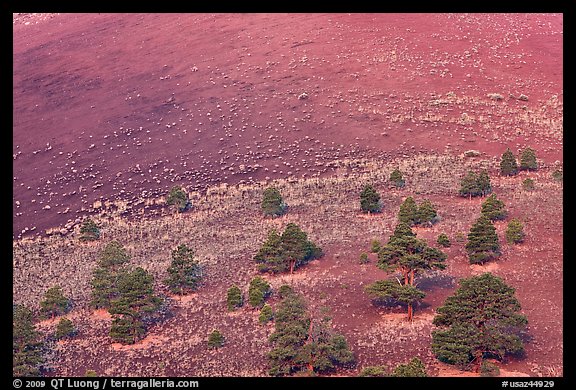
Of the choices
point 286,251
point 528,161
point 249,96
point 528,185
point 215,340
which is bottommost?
point 528,185

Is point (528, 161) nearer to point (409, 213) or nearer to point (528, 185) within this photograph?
point (528, 185)

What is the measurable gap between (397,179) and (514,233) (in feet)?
38.7

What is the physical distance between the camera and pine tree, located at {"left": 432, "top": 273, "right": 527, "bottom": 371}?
3475 cm

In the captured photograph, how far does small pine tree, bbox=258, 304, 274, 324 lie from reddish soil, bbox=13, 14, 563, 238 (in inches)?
869

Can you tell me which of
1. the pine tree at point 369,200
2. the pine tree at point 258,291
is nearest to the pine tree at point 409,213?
the pine tree at point 369,200

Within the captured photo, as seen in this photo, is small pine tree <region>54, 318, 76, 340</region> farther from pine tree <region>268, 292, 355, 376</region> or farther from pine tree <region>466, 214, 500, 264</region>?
pine tree <region>466, 214, 500, 264</region>

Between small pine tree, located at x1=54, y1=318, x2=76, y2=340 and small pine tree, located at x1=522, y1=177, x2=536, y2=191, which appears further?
small pine tree, located at x1=522, y1=177, x2=536, y2=191

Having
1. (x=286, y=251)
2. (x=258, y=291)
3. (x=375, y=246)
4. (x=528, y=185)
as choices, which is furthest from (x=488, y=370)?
(x=528, y=185)

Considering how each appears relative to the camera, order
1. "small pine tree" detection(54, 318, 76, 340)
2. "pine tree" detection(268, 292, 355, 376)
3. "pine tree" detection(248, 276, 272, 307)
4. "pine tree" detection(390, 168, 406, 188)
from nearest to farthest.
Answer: "pine tree" detection(268, 292, 355, 376) < "small pine tree" detection(54, 318, 76, 340) < "pine tree" detection(248, 276, 272, 307) < "pine tree" detection(390, 168, 406, 188)

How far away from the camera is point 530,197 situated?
54.5 meters

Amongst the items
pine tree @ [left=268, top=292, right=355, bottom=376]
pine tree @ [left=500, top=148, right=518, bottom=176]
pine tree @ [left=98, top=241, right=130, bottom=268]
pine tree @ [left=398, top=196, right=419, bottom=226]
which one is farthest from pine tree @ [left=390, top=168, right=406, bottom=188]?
pine tree @ [left=268, top=292, right=355, bottom=376]

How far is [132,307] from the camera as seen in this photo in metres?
41.0
